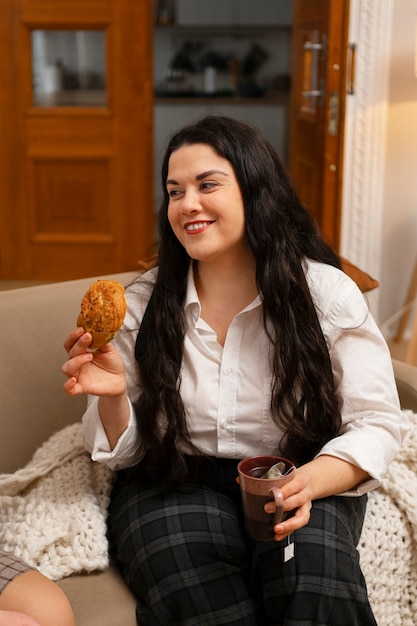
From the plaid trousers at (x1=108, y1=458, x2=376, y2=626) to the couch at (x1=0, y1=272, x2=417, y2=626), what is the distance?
317 mm

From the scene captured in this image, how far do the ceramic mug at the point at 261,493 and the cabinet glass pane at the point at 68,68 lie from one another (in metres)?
3.38

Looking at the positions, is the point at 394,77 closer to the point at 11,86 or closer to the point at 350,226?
the point at 350,226

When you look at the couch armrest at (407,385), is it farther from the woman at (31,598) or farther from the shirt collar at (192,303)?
the woman at (31,598)

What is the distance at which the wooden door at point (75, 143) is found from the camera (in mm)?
4230

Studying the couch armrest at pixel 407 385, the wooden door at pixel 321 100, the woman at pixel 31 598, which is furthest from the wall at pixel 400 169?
the woman at pixel 31 598

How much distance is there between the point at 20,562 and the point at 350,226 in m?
2.69

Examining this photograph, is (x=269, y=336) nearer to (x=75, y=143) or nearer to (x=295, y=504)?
(x=295, y=504)

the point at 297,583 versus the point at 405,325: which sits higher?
the point at 297,583

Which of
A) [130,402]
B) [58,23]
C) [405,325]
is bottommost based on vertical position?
[405,325]

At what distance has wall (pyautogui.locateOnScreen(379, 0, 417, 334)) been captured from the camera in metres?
3.60

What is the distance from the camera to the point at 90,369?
4.79ft

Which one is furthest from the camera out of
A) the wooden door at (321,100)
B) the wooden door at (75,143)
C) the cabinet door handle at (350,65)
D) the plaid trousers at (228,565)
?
the wooden door at (75,143)

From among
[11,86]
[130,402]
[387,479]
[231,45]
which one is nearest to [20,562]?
[130,402]

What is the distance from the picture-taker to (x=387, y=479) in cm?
169
